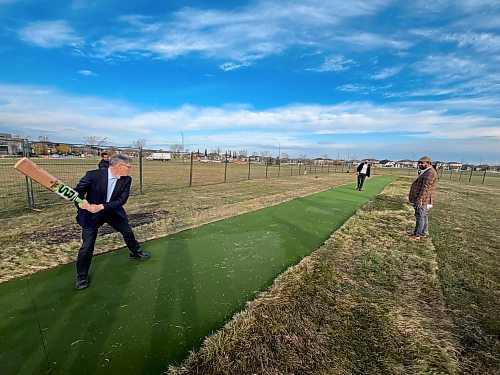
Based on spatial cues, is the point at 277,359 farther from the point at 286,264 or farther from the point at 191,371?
the point at 286,264

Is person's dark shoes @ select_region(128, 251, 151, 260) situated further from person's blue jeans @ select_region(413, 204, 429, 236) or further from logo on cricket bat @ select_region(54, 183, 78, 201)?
person's blue jeans @ select_region(413, 204, 429, 236)

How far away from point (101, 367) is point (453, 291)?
4442mm

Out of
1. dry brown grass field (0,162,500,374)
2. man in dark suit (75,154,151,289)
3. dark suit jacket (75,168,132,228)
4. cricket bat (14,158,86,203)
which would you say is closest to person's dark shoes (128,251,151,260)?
dry brown grass field (0,162,500,374)

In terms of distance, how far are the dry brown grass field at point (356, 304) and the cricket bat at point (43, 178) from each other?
1690mm

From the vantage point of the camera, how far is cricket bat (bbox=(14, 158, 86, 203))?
8.87 ft

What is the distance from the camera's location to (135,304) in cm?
304

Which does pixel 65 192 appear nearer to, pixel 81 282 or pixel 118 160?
pixel 118 160

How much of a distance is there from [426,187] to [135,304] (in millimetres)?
6023

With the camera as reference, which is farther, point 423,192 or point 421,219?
point 421,219

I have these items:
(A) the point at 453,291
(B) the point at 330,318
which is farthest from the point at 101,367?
(A) the point at 453,291

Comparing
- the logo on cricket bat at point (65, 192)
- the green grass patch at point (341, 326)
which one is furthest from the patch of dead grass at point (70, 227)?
the green grass patch at point (341, 326)

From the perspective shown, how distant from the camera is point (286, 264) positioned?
4.35 meters

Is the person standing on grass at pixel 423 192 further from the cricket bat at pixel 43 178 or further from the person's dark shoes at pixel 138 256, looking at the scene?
the cricket bat at pixel 43 178

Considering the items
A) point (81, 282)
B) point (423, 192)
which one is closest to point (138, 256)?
point (81, 282)
